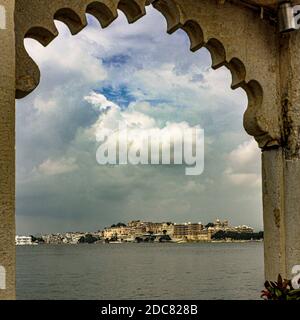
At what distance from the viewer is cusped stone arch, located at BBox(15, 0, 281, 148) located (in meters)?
5.20

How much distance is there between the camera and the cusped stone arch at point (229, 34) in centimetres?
520

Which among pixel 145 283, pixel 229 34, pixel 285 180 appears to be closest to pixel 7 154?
pixel 229 34

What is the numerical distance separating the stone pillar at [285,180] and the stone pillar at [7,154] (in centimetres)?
341

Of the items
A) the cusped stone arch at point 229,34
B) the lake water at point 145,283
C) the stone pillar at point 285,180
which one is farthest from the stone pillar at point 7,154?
the lake water at point 145,283

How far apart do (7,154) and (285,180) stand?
3506 mm

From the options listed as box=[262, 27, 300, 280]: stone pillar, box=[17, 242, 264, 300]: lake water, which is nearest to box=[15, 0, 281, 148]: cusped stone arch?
box=[262, 27, 300, 280]: stone pillar

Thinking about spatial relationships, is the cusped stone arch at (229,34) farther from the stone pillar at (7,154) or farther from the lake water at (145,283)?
the lake water at (145,283)

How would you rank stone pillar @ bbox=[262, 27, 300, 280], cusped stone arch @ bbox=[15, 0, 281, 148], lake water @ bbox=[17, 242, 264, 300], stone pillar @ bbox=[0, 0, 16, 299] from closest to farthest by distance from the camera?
1. stone pillar @ bbox=[0, 0, 16, 299]
2. cusped stone arch @ bbox=[15, 0, 281, 148]
3. stone pillar @ bbox=[262, 27, 300, 280]
4. lake water @ bbox=[17, 242, 264, 300]

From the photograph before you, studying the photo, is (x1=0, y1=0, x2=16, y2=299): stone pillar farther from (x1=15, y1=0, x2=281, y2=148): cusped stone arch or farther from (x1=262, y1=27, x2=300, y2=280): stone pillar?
(x1=262, y1=27, x2=300, y2=280): stone pillar

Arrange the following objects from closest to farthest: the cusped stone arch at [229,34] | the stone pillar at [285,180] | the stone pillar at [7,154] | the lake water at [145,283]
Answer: the stone pillar at [7,154] < the cusped stone arch at [229,34] < the stone pillar at [285,180] < the lake water at [145,283]

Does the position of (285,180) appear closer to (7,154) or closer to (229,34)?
(229,34)

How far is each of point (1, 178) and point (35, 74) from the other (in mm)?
1012

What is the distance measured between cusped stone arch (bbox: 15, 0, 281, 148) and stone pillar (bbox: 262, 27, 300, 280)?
0.10 meters
